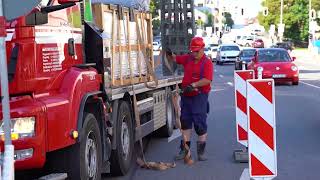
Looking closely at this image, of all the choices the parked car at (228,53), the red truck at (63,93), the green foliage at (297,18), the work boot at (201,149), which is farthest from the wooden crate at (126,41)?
the green foliage at (297,18)

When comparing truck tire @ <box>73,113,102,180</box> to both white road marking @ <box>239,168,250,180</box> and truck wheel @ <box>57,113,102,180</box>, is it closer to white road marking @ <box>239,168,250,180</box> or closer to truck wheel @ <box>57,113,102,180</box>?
truck wheel @ <box>57,113,102,180</box>

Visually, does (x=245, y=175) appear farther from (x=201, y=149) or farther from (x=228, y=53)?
(x=228, y=53)

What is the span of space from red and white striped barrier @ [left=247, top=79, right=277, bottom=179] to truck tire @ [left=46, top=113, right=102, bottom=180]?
1702mm

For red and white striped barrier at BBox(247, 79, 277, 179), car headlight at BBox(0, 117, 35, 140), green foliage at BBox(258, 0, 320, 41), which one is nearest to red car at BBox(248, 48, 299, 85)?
red and white striped barrier at BBox(247, 79, 277, 179)

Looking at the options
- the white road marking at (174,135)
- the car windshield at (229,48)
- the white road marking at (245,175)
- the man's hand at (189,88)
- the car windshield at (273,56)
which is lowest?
the white road marking at (174,135)

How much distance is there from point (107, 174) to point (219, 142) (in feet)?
11.8

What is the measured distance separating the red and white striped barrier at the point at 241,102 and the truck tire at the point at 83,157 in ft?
11.1

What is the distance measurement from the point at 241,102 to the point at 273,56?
18502 mm

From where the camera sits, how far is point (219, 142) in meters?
12.2

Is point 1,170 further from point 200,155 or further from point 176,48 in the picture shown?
point 176,48

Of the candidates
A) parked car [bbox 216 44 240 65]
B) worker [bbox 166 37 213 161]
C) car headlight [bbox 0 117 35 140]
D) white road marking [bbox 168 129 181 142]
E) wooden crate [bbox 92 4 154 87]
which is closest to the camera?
car headlight [bbox 0 117 35 140]

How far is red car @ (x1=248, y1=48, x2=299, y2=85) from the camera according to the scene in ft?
88.8

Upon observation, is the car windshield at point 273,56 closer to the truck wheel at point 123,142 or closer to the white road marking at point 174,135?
the white road marking at point 174,135

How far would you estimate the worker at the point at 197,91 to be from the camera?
10.1m
